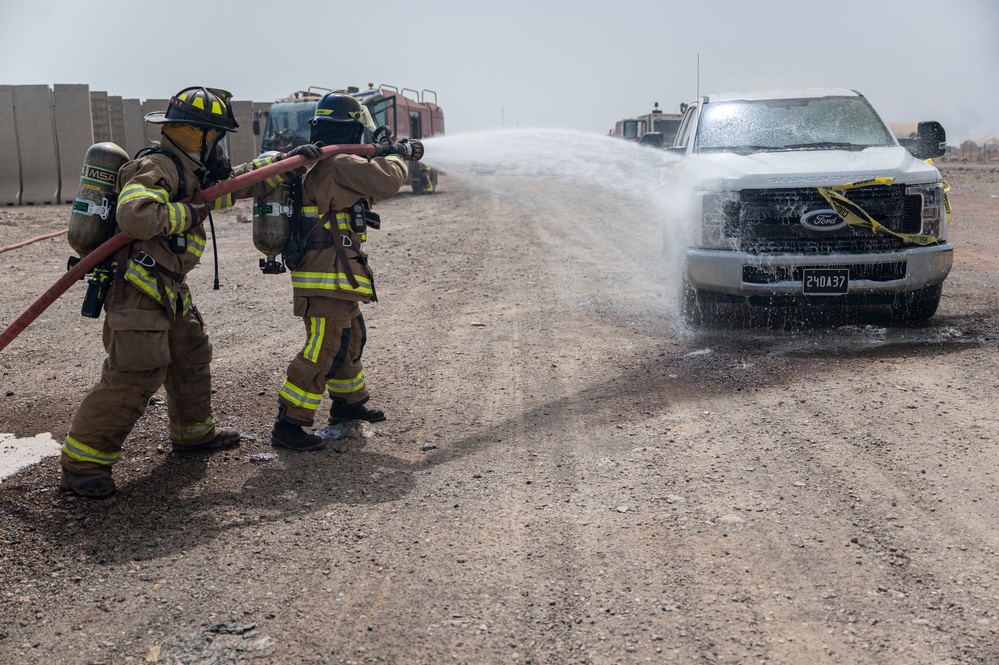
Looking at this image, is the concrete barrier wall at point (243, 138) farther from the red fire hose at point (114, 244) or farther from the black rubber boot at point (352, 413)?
the red fire hose at point (114, 244)

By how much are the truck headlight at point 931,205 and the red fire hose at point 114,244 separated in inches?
154

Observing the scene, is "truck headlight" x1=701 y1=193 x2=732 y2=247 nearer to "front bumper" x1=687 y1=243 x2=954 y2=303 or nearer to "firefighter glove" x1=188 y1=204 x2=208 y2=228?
"front bumper" x1=687 y1=243 x2=954 y2=303

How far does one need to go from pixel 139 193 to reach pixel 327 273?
1.10 meters

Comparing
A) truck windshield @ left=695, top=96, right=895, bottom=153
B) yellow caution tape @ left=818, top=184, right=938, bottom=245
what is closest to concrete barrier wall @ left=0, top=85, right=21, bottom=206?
truck windshield @ left=695, top=96, right=895, bottom=153

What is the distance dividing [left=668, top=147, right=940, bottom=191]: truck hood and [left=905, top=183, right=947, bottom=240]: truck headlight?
5 centimetres

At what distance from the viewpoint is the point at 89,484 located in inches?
170

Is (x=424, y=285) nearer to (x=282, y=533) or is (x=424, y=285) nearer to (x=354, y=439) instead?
(x=354, y=439)

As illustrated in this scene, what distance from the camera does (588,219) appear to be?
1570 cm

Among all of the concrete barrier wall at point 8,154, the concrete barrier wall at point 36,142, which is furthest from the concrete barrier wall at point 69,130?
the concrete barrier wall at point 8,154

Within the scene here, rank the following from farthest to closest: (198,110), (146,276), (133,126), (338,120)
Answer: (133,126) → (338,120) → (198,110) → (146,276)

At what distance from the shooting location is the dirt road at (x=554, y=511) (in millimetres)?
3053

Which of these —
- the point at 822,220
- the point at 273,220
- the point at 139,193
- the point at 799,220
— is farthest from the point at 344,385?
the point at 822,220

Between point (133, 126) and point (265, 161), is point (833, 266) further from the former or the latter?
point (133, 126)

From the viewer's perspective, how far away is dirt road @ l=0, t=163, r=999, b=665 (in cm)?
305
